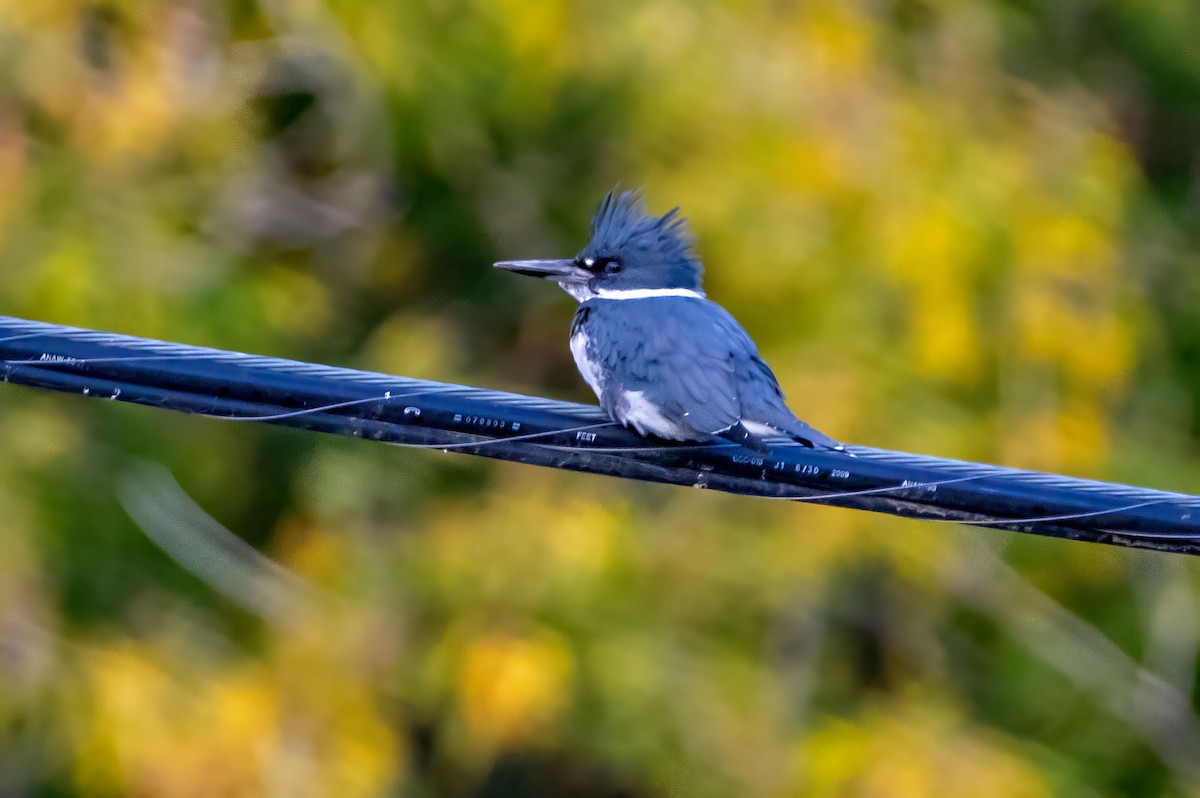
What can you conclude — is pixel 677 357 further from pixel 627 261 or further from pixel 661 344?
pixel 627 261

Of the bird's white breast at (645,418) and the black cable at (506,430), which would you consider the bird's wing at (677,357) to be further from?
the black cable at (506,430)

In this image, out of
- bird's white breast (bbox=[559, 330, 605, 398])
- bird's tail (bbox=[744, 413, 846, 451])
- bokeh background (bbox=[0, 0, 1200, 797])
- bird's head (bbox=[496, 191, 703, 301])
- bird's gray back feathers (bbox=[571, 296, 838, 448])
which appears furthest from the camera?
bokeh background (bbox=[0, 0, 1200, 797])

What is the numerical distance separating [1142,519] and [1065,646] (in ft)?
14.1

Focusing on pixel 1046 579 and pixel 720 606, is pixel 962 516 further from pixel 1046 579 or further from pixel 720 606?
pixel 1046 579

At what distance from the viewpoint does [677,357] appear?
3.12 metres

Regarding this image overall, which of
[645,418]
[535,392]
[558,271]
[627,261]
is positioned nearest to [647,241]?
[627,261]

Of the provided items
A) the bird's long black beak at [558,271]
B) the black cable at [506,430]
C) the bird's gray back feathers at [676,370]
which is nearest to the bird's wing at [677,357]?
the bird's gray back feathers at [676,370]

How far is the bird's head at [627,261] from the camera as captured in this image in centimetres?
379

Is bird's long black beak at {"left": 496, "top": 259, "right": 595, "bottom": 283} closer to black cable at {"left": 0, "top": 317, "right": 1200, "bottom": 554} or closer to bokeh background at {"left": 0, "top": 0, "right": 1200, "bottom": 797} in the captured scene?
black cable at {"left": 0, "top": 317, "right": 1200, "bottom": 554}

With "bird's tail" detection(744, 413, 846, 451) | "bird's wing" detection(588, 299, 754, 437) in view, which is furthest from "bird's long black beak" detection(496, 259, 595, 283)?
"bird's tail" detection(744, 413, 846, 451)

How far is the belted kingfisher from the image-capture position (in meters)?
2.93

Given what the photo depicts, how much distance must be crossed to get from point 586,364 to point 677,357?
265 mm

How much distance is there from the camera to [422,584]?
5.75 meters

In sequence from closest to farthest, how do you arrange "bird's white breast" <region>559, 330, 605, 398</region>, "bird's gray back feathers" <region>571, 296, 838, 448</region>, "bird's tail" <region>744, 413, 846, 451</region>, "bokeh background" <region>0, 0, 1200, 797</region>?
1. "bird's tail" <region>744, 413, 846, 451</region>
2. "bird's gray back feathers" <region>571, 296, 838, 448</region>
3. "bird's white breast" <region>559, 330, 605, 398</region>
4. "bokeh background" <region>0, 0, 1200, 797</region>
